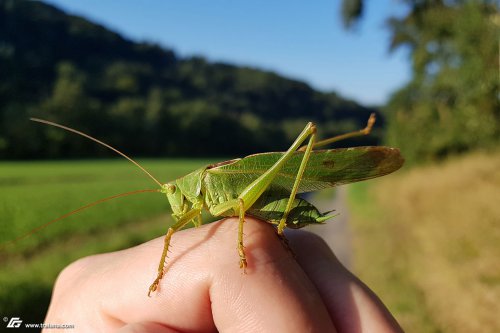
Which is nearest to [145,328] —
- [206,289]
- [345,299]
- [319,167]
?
[206,289]

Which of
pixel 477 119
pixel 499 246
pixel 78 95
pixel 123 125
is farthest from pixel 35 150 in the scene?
pixel 499 246

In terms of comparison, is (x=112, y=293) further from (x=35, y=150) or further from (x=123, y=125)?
(x=123, y=125)

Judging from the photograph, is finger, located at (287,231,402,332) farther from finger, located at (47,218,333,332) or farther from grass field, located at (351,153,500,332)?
grass field, located at (351,153,500,332)

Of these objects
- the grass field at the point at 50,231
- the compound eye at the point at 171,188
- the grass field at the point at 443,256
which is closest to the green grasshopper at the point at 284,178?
the compound eye at the point at 171,188

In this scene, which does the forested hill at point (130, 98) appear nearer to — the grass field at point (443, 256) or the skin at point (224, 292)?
the grass field at point (443, 256)

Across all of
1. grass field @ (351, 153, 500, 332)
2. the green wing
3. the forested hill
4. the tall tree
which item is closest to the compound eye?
the green wing

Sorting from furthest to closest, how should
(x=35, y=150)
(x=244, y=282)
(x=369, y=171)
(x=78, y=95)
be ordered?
(x=78, y=95) < (x=35, y=150) < (x=369, y=171) < (x=244, y=282)
